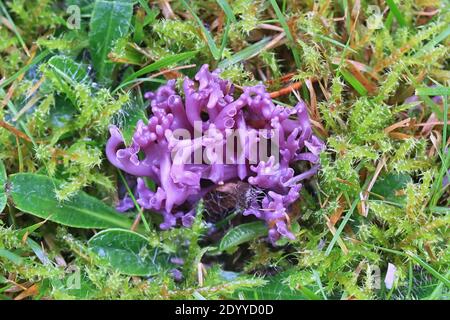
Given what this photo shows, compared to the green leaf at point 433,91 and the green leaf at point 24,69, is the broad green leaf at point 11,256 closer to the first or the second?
the green leaf at point 24,69

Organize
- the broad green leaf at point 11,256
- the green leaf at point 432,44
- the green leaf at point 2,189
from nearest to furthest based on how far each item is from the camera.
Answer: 1. the broad green leaf at point 11,256
2. the green leaf at point 2,189
3. the green leaf at point 432,44

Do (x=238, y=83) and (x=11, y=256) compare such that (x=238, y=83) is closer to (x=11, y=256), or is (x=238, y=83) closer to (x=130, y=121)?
(x=130, y=121)

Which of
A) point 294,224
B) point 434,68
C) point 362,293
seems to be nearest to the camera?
point 362,293

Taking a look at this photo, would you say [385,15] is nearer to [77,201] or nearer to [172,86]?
[172,86]

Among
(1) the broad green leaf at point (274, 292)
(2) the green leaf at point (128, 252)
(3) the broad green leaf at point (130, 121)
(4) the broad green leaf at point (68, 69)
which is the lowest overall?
(1) the broad green leaf at point (274, 292)

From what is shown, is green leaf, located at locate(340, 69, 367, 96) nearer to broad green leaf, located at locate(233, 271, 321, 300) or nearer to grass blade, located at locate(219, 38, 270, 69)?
grass blade, located at locate(219, 38, 270, 69)

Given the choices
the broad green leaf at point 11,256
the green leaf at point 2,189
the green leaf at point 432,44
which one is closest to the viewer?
the broad green leaf at point 11,256

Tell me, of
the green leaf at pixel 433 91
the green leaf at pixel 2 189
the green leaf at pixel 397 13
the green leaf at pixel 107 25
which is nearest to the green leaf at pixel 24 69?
the green leaf at pixel 107 25

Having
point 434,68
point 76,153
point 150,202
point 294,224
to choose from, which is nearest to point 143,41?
point 76,153
